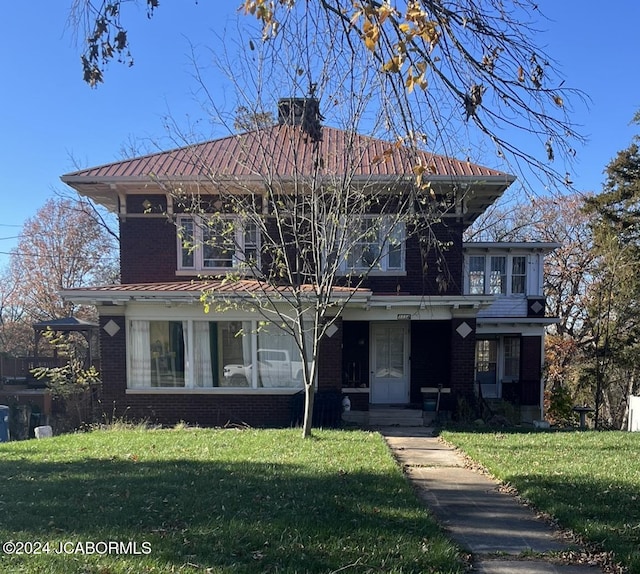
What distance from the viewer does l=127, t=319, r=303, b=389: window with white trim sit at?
41.1 feet

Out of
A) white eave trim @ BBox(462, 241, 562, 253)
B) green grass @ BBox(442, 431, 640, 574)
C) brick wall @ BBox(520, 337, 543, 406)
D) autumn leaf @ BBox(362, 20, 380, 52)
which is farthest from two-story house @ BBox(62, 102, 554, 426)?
autumn leaf @ BBox(362, 20, 380, 52)

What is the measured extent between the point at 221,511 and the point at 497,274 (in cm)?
1479

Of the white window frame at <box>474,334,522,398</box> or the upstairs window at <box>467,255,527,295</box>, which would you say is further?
the white window frame at <box>474,334,522,398</box>

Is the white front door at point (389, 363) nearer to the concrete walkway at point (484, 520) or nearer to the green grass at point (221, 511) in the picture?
the concrete walkway at point (484, 520)

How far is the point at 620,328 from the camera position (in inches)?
746

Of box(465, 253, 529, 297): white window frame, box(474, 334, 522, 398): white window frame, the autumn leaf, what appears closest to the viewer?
the autumn leaf

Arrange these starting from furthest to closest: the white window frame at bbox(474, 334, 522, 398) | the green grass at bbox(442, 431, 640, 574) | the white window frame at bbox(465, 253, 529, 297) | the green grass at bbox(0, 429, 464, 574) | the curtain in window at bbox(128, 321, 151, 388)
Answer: the white window frame at bbox(474, 334, 522, 398) → the white window frame at bbox(465, 253, 529, 297) → the curtain in window at bbox(128, 321, 151, 388) → the green grass at bbox(442, 431, 640, 574) → the green grass at bbox(0, 429, 464, 574)

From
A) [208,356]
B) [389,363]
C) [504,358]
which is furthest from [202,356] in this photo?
[504,358]

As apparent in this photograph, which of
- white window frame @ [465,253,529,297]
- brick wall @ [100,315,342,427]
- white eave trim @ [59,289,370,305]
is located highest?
white window frame @ [465,253,529,297]

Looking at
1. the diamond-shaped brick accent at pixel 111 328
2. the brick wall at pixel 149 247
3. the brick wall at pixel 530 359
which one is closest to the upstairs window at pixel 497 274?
the brick wall at pixel 530 359

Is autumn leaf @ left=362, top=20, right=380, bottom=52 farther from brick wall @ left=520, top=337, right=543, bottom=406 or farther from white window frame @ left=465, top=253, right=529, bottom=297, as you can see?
brick wall @ left=520, top=337, right=543, bottom=406

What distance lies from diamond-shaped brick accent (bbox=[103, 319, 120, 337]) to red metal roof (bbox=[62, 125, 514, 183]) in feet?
11.3

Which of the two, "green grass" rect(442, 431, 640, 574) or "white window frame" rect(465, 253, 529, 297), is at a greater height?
"white window frame" rect(465, 253, 529, 297)

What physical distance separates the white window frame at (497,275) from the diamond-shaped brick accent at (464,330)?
16.0 feet
